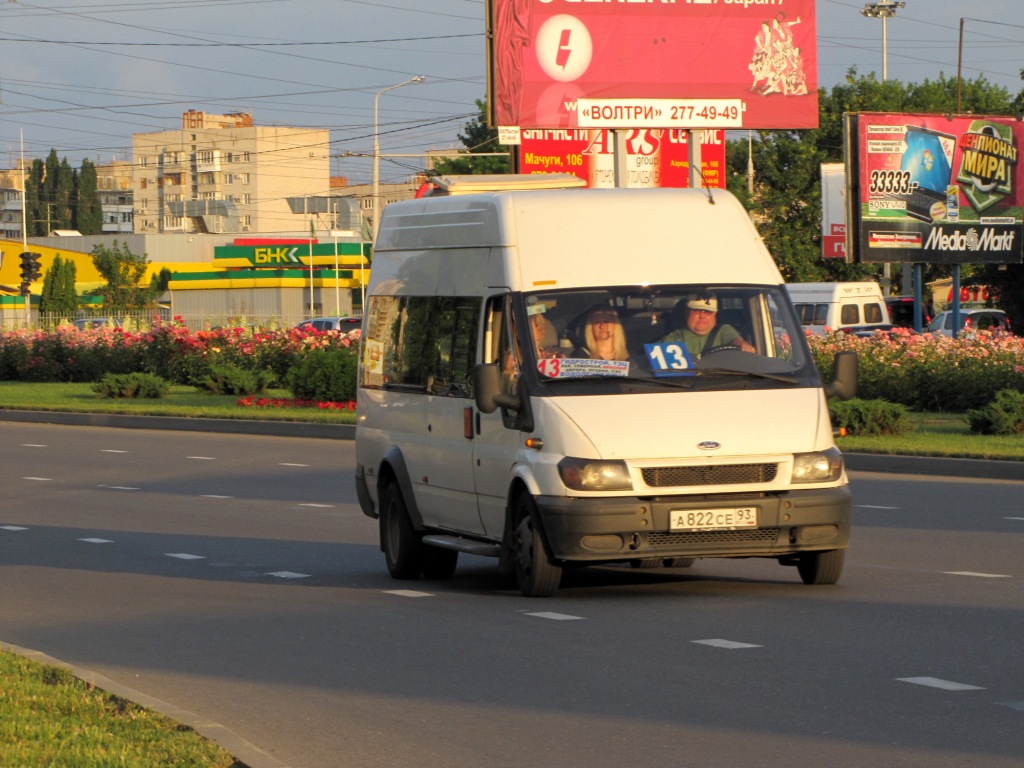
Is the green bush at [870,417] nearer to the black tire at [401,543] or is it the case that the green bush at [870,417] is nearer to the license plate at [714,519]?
the black tire at [401,543]

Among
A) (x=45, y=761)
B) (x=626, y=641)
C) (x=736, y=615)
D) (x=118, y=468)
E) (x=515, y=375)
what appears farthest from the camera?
(x=118, y=468)

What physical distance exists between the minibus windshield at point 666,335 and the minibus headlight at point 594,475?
0.64m

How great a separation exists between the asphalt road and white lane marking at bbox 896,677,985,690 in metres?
0.02

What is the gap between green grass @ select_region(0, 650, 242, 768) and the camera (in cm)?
604

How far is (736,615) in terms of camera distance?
970 cm

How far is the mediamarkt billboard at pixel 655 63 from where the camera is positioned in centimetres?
3189

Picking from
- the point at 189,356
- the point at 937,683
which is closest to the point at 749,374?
the point at 937,683

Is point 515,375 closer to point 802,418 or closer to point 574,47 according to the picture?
point 802,418

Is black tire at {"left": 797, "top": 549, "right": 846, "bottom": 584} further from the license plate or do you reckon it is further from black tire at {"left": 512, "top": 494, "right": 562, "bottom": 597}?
black tire at {"left": 512, "top": 494, "right": 562, "bottom": 597}

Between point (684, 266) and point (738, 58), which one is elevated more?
point (738, 58)

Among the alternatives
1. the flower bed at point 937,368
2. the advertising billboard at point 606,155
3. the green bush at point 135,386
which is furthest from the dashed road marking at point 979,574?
the advertising billboard at point 606,155

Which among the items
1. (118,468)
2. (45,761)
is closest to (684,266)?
(45,761)

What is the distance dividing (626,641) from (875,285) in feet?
131

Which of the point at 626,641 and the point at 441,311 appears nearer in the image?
the point at 626,641
